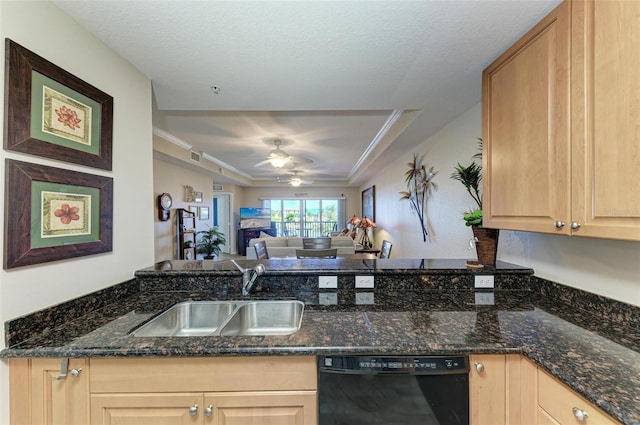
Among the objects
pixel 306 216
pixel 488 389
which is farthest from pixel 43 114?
pixel 306 216

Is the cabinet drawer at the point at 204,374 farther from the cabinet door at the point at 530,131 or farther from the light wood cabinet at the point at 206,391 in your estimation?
the cabinet door at the point at 530,131

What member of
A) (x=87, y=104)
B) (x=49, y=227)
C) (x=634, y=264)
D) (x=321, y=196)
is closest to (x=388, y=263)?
(x=634, y=264)

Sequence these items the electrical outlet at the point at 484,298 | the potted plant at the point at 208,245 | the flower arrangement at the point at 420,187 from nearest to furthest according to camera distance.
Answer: the electrical outlet at the point at 484,298, the flower arrangement at the point at 420,187, the potted plant at the point at 208,245

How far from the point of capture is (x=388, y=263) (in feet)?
5.91

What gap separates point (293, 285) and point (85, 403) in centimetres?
103

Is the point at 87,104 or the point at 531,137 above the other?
the point at 87,104

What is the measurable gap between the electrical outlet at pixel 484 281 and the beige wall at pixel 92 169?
2183 millimetres

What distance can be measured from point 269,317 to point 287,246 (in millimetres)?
3092

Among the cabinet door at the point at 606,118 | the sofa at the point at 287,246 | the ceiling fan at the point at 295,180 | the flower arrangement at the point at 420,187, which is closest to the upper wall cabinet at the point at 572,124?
the cabinet door at the point at 606,118

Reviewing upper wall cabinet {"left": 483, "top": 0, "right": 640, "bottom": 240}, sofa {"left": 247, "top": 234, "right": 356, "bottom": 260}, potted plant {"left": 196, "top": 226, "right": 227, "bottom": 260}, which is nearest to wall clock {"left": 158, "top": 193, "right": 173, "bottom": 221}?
potted plant {"left": 196, "top": 226, "right": 227, "bottom": 260}

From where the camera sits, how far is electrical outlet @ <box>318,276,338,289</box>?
1625mm

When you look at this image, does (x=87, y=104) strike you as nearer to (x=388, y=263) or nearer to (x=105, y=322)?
(x=105, y=322)

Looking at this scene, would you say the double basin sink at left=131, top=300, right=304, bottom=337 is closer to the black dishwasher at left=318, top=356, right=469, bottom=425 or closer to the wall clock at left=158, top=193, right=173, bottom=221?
the black dishwasher at left=318, top=356, right=469, bottom=425

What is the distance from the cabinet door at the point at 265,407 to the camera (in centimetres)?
98
